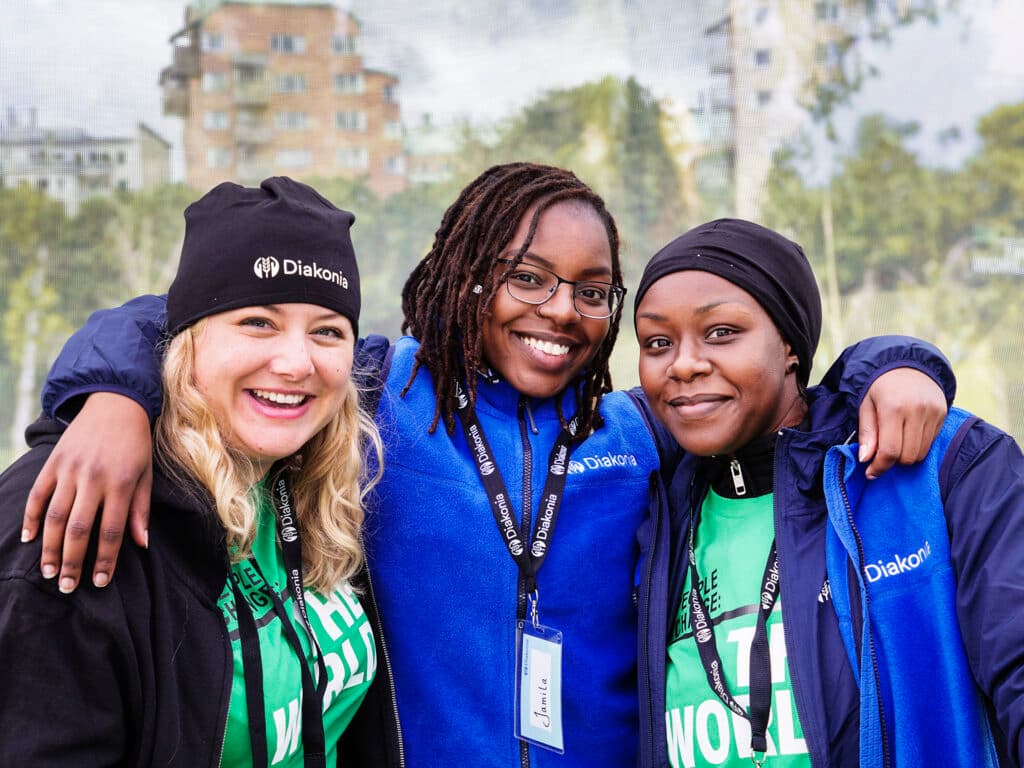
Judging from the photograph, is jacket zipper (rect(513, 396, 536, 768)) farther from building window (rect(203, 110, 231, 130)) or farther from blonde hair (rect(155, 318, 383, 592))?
building window (rect(203, 110, 231, 130))

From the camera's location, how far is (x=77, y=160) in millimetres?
7129

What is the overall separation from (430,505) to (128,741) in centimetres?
95

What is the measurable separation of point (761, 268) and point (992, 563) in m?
0.84

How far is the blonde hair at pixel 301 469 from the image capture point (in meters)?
2.10

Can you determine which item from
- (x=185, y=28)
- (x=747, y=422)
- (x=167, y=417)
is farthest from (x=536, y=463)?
(x=185, y=28)

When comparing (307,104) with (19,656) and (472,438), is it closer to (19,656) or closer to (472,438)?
(472,438)

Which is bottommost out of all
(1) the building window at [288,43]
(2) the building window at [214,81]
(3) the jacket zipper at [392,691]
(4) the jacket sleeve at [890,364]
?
(3) the jacket zipper at [392,691]

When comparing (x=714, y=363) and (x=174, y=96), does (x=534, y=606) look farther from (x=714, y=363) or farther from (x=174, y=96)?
(x=174, y=96)

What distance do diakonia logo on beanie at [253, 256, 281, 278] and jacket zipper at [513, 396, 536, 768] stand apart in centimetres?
85

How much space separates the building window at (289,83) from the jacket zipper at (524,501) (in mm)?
5368

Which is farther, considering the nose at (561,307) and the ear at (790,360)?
the nose at (561,307)

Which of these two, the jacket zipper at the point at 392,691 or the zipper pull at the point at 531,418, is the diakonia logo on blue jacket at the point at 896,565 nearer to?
the zipper pull at the point at 531,418

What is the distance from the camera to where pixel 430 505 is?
2.57 m

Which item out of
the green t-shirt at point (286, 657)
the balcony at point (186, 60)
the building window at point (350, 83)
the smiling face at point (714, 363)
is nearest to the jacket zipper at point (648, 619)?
the smiling face at point (714, 363)
